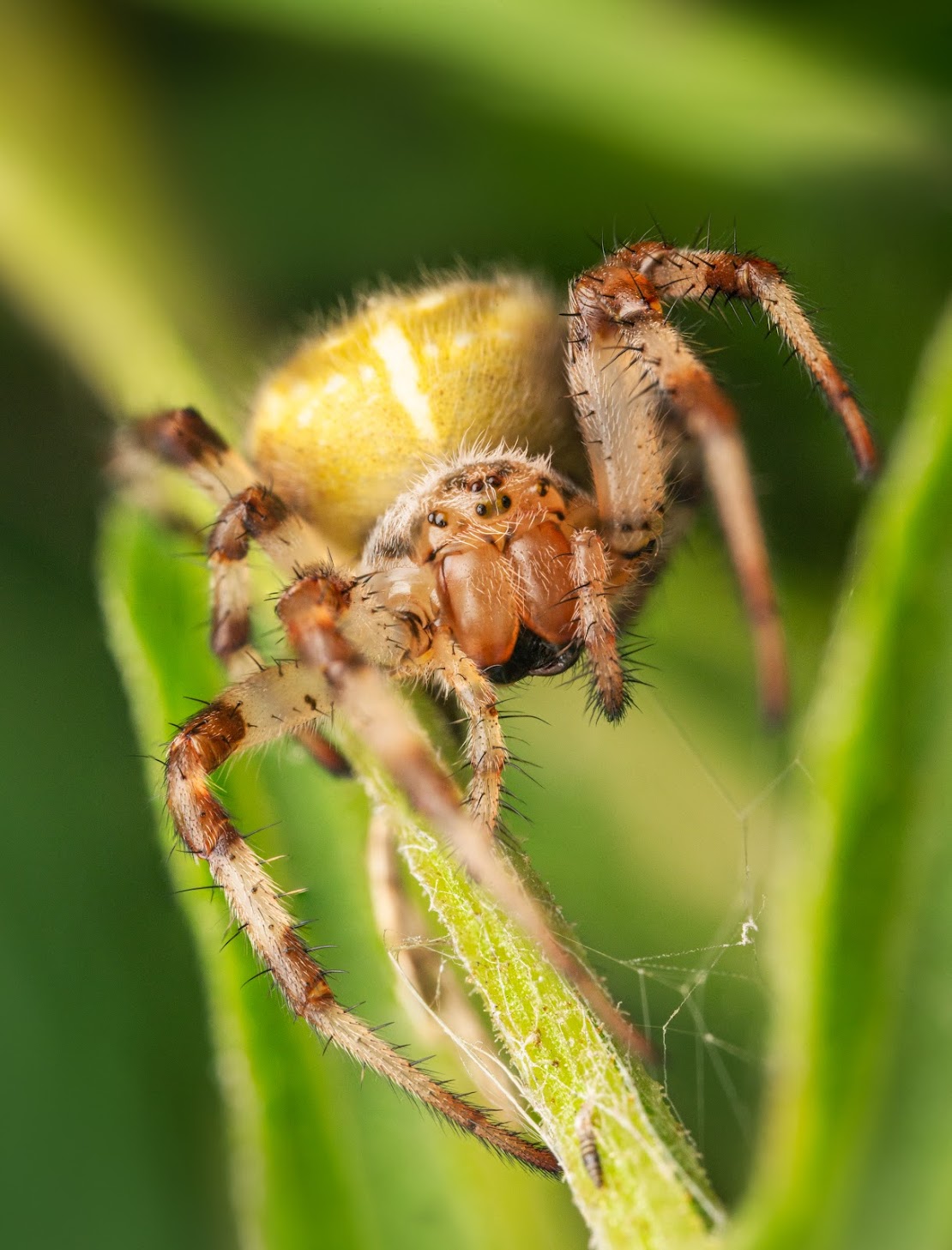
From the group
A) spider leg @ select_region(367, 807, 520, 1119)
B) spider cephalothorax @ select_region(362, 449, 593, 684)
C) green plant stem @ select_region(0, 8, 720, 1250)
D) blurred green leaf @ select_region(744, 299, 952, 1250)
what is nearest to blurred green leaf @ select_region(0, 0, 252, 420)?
green plant stem @ select_region(0, 8, 720, 1250)

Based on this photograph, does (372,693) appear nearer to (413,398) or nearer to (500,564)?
(500,564)

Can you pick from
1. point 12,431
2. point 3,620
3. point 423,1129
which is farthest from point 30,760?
point 423,1129

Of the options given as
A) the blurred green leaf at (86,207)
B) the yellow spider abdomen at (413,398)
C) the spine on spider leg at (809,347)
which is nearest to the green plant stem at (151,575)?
the blurred green leaf at (86,207)

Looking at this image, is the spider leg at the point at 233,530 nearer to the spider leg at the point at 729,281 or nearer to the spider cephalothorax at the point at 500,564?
the spider cephalothorax at the point at 500,564

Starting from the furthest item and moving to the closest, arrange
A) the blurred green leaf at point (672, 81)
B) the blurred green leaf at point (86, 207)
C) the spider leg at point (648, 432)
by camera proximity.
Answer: the blurred green leaf at point (86, 207) → the blurred green leaf at point (672, 81) → the spider leg at point (648, 432)

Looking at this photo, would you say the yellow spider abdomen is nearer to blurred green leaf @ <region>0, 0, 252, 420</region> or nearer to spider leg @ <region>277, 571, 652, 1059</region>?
spider leg @ <region>277, 571, 652, 1059</region>

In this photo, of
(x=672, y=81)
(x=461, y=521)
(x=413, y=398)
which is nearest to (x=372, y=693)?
(x=461, y=521)

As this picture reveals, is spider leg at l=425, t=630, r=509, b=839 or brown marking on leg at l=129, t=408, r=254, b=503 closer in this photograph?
spider leg at l=425, t=630, r=509, b=839
